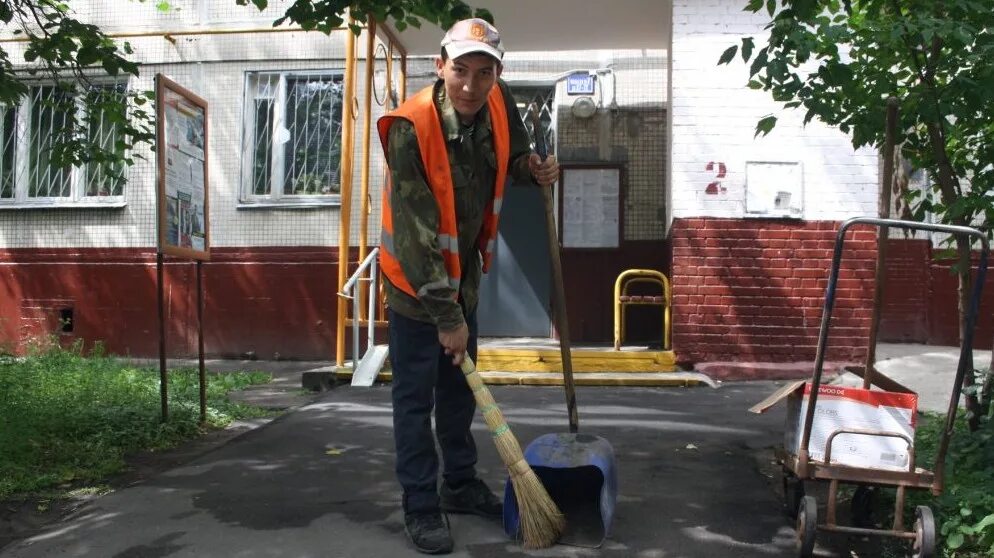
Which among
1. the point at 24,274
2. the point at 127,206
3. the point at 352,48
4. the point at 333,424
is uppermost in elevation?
the point at 352,48

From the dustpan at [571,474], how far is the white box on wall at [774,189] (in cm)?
454

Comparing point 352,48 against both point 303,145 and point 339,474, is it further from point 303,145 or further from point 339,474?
point 339,474

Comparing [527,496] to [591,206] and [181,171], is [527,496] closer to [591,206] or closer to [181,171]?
[181,171]

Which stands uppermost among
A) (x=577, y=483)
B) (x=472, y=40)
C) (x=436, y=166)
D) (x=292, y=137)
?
(x=292, y=137)

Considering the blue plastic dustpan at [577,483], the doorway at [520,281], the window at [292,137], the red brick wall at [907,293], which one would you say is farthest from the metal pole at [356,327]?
the red brick wall at [907,293]

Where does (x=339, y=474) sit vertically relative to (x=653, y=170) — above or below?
below

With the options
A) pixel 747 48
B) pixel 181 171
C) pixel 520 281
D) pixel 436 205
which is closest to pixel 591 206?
pixel 520 281

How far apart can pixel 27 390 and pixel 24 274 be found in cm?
431

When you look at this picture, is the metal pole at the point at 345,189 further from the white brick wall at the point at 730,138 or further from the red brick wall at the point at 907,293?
the red brick wall at the point at 907,293

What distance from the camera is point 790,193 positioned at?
7.66 metres

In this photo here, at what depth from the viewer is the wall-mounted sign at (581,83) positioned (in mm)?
9547

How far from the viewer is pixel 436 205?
324cm

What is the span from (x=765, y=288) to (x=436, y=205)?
515cm

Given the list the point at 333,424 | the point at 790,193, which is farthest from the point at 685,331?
the point at 333,424
